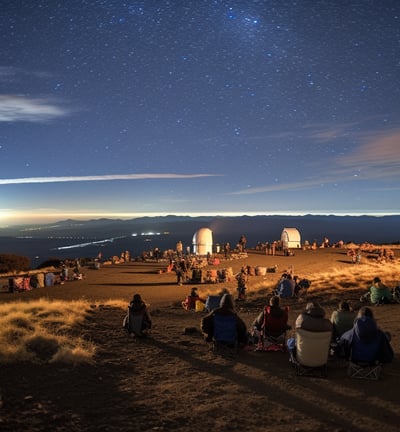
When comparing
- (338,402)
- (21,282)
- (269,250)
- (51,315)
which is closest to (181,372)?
(338,402)

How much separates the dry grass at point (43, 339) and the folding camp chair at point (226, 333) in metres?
2.40

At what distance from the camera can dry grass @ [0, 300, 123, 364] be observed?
26.8 feet

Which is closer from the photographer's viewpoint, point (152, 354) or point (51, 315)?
point (152, 354)

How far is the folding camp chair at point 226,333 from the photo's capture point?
855 cm

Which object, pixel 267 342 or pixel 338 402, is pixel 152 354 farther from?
pixel 338 402

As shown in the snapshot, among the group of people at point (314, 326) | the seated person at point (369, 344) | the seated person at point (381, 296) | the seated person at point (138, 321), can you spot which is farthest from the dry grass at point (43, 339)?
the seated person at point (381, 296)

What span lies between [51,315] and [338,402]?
9.08 m

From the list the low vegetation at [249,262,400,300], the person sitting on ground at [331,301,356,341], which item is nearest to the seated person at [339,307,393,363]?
the person sitting on ground at [331,301,356,341]

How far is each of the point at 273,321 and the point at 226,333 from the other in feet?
3.09

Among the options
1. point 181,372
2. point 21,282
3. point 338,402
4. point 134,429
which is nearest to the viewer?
point 134,429

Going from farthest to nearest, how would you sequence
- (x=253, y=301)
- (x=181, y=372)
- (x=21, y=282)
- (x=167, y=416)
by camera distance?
(x=21, y=282) → (x=253, y=301) → (x=181, y=372) → (x=167, y=416)

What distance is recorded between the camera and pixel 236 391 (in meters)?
6.61

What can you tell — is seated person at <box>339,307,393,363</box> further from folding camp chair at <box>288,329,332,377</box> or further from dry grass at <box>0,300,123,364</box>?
A: dry grass at <box>0,300,123,364</box>

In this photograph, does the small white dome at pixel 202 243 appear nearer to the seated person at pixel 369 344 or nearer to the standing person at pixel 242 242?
the standing person at pixel 242 242
